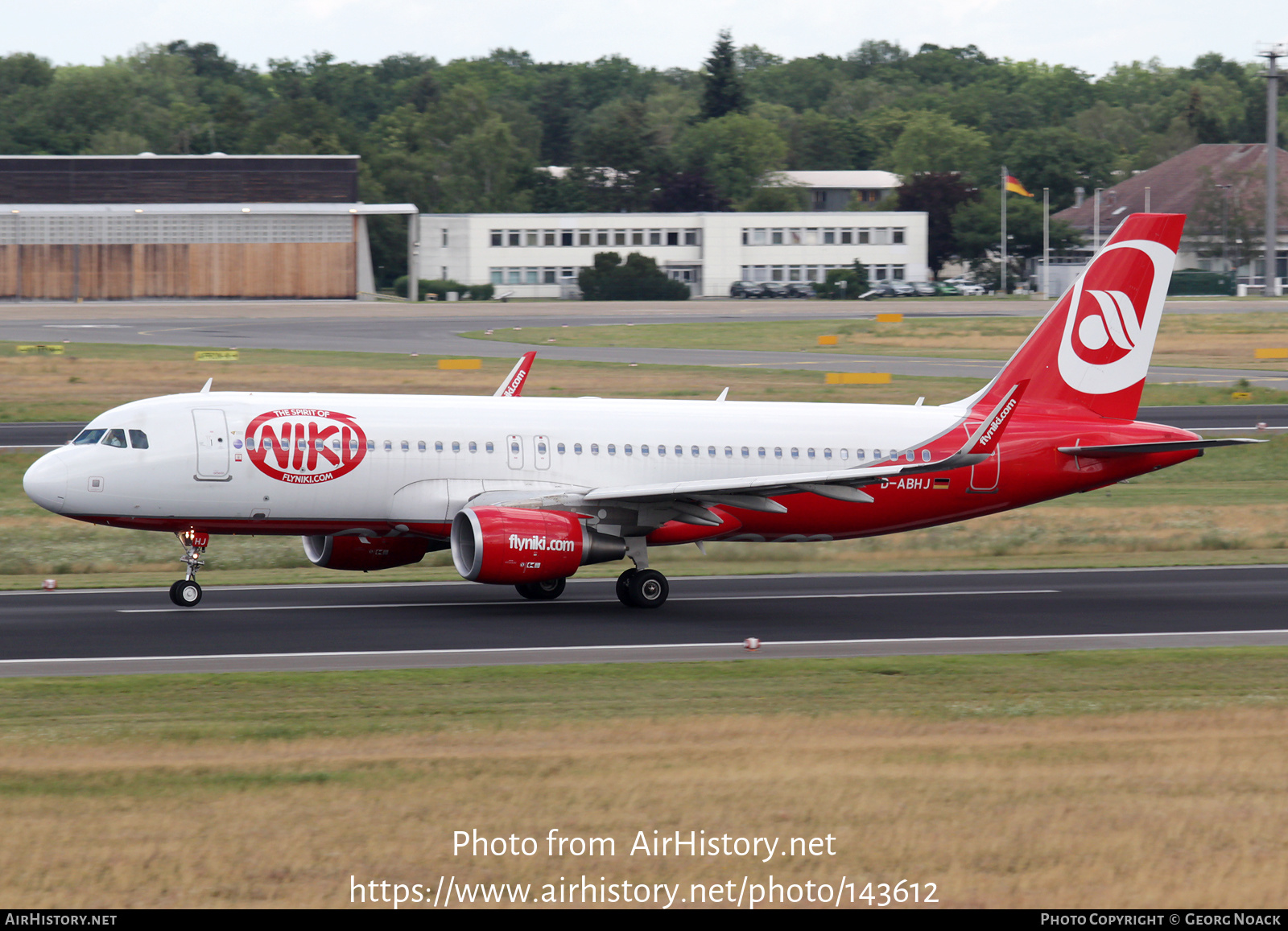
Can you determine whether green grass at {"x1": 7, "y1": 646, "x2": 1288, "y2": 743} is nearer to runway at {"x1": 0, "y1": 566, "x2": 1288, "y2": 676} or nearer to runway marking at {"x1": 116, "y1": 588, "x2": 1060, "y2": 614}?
runway at {"x1": 0, "y1": 566, "x2": 1288, "y2": 676}

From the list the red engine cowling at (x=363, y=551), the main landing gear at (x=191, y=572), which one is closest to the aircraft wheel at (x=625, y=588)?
the red engine cowling at (x=363, y=551)

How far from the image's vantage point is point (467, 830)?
14062mm

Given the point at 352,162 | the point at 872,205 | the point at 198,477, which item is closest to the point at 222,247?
the point at 352,162

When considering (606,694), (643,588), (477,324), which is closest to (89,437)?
(643,588)

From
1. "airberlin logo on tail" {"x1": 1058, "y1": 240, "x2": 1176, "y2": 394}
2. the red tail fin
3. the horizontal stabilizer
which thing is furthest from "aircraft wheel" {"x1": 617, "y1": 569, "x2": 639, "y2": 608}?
"airberlin logo on tail" {"x1": 1058, "y1": 240, "x2": 1176, "y2": 394}

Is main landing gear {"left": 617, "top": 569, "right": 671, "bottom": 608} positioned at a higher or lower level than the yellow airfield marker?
lower

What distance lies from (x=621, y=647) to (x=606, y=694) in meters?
3.99

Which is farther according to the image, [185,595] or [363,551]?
[363,551]

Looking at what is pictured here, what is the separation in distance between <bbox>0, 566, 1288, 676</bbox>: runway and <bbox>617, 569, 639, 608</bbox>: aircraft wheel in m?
0.36

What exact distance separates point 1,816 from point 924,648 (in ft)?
48.5

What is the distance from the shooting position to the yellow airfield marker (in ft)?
242

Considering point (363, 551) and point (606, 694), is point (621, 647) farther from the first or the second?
point (363, 551)

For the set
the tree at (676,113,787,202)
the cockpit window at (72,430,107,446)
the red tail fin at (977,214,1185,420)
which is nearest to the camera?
the cockpit window at (72,430,107,446)

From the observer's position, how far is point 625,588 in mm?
29891
